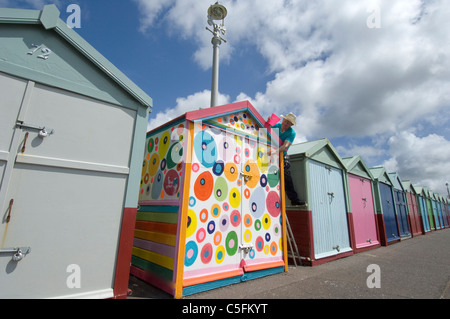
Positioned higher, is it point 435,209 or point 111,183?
point 435,209

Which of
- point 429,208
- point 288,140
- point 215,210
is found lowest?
point 215,210

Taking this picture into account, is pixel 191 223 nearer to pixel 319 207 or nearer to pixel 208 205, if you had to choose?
pixel 208 205

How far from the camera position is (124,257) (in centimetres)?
306

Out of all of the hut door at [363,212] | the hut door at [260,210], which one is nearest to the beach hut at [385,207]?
the hut door at [363,212]

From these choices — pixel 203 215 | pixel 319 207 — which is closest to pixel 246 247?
pixel 203 215

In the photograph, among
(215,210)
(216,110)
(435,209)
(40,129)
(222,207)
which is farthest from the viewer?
(435,209)

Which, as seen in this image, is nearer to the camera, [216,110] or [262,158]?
[216,110]

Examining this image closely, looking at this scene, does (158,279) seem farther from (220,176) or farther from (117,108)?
(117,108)

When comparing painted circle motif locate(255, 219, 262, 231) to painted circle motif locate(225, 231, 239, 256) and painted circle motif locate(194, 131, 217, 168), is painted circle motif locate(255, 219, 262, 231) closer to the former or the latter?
painted circle motif locate(225, 231, 239, 256)

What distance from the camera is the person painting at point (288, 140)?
579cm

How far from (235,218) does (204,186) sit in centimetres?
93

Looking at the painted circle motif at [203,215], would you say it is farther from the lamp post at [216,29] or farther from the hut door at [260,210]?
the lamp post at [216,29]

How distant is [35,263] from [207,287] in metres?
2.39
